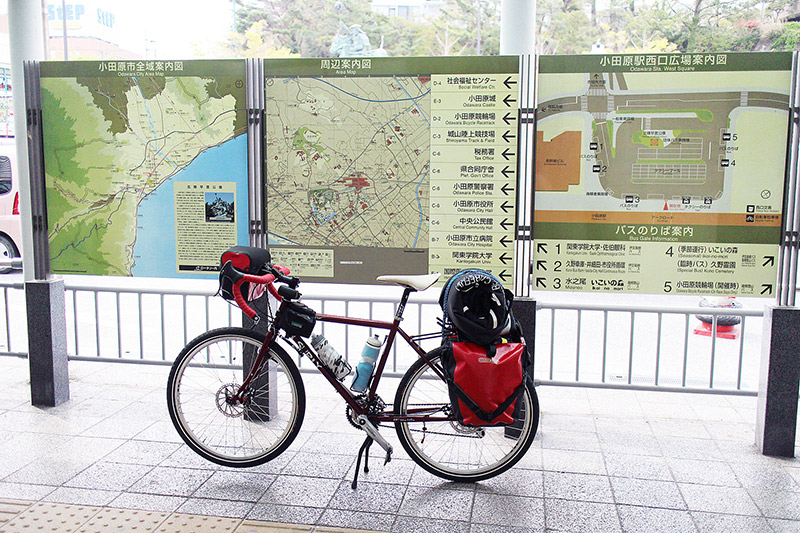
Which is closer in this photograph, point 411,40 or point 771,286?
point 771,286

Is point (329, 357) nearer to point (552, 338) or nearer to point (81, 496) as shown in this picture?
point (81, 496)

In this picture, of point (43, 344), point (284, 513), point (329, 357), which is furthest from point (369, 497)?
point (43, 344)

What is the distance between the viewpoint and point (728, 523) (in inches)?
125

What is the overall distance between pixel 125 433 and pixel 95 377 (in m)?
1.48

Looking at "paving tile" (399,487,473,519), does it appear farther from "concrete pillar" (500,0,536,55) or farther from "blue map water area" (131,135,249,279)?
"concrete pillar" (500,0,536,55)

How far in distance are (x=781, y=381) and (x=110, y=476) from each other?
13.4 feet

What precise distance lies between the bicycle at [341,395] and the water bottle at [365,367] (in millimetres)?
37

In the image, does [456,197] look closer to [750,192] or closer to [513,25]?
[513,25]

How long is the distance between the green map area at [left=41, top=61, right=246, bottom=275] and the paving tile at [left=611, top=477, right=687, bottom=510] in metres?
3.28

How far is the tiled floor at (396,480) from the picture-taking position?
321cm

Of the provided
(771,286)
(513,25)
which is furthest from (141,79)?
(771,286)

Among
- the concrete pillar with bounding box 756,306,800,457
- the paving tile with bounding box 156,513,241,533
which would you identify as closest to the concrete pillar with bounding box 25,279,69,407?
the paving tile with bounding box 156,513,241,533

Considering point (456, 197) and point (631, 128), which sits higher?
point (631, 128)

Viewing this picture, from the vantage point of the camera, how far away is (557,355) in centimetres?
774
